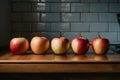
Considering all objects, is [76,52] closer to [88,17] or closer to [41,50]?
[41,50]

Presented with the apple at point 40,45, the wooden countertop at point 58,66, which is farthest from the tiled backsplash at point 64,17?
the wooden countertop at point 58,66

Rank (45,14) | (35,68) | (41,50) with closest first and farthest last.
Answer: (35,68)
(41,50)
(45,14)

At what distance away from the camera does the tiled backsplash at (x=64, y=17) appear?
5.88ft

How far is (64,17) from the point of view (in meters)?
1.80

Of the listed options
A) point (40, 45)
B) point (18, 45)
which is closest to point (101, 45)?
point (40, 45)

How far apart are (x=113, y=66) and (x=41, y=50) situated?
15.2 inches

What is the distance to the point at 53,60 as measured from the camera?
1145 mm

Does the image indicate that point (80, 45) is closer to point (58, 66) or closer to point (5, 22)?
point (58, 66)

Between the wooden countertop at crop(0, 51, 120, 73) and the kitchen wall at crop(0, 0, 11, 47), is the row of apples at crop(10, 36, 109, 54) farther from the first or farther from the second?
the kitchen wall at crop(0, 0, 11, 47)

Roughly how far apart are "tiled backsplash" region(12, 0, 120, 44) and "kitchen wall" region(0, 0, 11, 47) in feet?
0.13

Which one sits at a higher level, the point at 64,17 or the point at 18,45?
the point at 64,17

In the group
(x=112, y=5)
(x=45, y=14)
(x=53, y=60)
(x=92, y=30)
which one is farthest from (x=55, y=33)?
(x=53, y=60)

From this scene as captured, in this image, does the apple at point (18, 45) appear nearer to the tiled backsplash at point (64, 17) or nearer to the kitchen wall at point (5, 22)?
the kitchen wall at point (5, 22)

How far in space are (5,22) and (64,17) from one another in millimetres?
403
